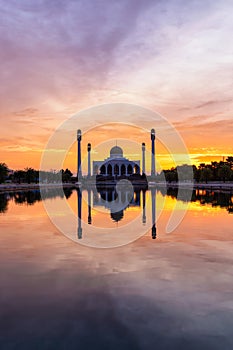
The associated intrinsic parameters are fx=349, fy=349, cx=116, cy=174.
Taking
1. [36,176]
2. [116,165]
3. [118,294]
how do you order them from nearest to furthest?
[118,294] → [36,176] → [116,165]

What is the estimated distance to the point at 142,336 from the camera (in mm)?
5434

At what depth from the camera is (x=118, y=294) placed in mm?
7199

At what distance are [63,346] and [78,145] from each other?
289 ft

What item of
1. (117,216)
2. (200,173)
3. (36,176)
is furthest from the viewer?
(36,176)

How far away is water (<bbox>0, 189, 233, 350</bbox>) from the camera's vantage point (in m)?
5.42

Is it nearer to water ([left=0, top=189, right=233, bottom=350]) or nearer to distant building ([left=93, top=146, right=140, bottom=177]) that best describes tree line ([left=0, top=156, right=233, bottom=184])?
distant building ([left=93, top=146, right=140, bottom=177])

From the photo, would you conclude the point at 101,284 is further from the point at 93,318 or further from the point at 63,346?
the point at 63,346

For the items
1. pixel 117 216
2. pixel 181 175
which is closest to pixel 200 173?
pixel 181 175

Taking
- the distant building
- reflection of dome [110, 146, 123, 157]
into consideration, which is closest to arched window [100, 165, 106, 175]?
the distant building

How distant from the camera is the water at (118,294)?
17.8 ft

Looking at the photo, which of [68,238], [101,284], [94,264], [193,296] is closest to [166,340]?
[193,296]

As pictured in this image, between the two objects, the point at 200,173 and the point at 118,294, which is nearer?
the point at 118,294

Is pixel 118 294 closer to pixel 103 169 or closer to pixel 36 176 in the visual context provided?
pixel 36 176

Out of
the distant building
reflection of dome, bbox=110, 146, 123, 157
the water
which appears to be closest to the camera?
the water
